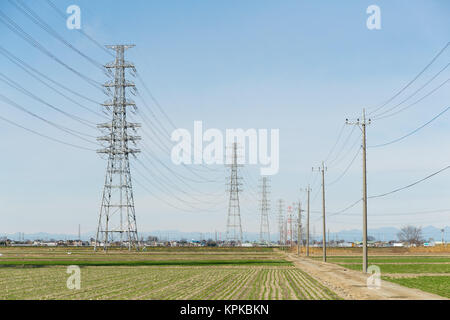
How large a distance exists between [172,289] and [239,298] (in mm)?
7109

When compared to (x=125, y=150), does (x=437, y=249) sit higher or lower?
lower

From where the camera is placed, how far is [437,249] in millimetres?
187625

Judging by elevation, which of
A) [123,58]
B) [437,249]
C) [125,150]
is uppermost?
[123,58]
